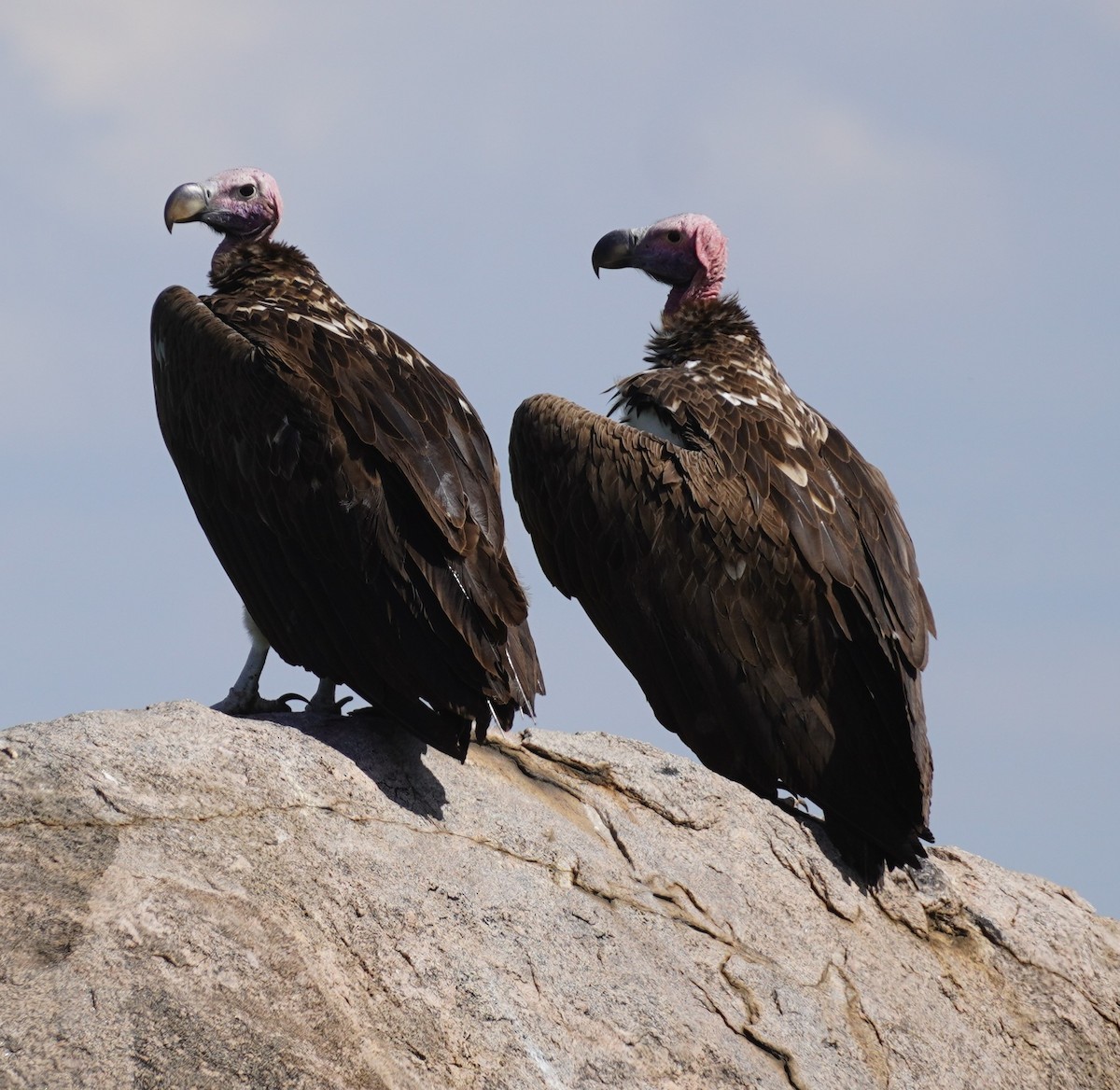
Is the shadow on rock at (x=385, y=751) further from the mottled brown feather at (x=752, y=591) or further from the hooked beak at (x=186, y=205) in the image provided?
the hooked beak at (x=186, y=205)

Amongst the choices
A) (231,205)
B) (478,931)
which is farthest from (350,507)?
(231,205)

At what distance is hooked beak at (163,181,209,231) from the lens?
9977mm

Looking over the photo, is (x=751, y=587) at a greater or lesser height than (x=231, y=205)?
lesser

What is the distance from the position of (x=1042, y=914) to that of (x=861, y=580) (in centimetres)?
177

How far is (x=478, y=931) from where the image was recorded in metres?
6.39

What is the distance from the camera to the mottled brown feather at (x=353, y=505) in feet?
23.6

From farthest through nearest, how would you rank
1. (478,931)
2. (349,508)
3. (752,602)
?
(752,602) < (349,508) < (478,931)

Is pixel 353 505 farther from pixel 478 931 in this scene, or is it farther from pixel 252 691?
pixel 478 931

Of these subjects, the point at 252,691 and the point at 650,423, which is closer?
the point at 252,691

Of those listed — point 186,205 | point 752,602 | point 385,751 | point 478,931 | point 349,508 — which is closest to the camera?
point 478,931

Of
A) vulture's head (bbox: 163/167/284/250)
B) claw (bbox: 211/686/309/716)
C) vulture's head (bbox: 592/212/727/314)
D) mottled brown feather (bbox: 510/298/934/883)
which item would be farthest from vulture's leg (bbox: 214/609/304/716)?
vulture's head (bbox: 592/212/727/314)

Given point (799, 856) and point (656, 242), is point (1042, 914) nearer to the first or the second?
point (799, 856)

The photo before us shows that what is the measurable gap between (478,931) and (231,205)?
17.1 feet

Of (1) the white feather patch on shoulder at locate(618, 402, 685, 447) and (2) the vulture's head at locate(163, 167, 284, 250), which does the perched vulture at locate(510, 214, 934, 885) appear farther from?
(2) the vulture's head at locate(163, 167, 284, 250)
